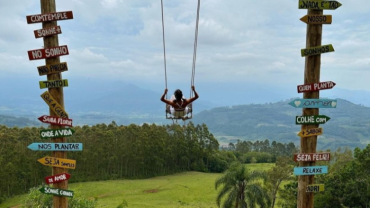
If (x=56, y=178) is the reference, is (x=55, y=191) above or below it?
below

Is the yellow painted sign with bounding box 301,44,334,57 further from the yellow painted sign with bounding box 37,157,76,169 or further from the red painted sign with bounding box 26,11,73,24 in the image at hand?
the yellow painted sign with bounding box 37,157,76,169

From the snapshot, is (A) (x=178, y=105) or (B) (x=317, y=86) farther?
(A) (x=178, y=105)

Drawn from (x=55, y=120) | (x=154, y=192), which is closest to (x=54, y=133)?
(x=55, y=120)

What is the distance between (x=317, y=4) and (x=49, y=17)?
239 inches

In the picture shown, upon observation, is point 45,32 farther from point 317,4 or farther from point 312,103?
point 312,103

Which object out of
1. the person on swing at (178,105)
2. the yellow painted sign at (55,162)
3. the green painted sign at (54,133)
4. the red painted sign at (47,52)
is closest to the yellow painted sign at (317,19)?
the person on swing at (178,105)

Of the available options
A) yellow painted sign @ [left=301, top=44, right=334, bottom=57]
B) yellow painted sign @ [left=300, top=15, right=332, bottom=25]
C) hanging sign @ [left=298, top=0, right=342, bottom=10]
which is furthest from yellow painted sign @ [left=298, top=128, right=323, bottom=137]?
hanging sign @ [left=298, top=0, right=342, bottom=10]

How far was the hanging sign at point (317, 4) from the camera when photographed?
7.49 m

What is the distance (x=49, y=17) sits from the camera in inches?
302

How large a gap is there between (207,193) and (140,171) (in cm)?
1827

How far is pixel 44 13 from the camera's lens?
7.66 m

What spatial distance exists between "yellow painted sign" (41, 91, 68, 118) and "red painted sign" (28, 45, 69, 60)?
0.84 meters

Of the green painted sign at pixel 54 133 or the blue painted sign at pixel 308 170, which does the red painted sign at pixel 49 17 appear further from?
the blue painted sign at pixel 308 170

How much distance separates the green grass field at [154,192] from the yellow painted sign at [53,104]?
31.0 meters
